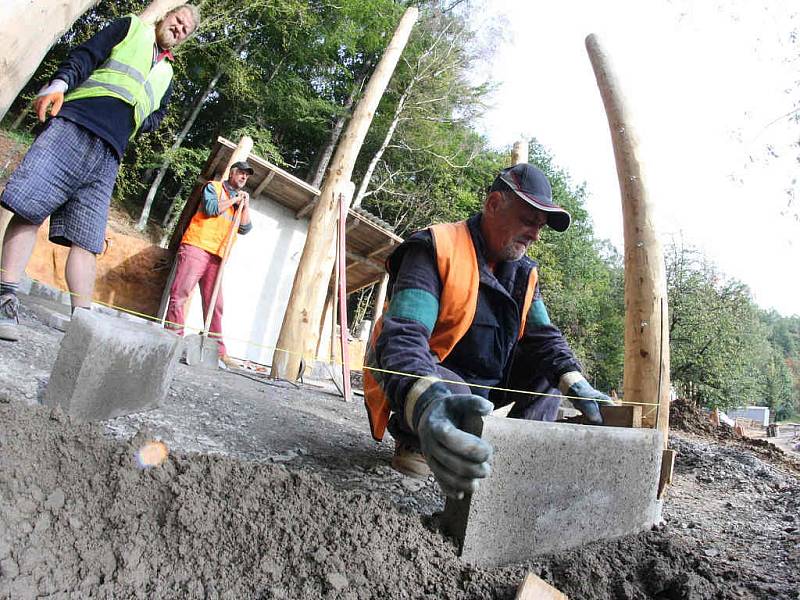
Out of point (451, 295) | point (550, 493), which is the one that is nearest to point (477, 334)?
point (451, 295)

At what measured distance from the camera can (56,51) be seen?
44.2 ft

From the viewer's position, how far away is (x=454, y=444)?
1143 mm

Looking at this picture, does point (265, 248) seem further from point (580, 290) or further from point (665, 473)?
point (580, 290)

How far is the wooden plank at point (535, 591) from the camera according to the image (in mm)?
1046

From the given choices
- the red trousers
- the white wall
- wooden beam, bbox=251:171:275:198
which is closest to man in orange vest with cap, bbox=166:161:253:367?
the red trousers

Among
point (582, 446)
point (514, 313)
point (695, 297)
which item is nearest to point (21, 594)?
point (582, 446)

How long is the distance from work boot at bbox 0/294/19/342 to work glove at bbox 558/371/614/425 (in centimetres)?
237

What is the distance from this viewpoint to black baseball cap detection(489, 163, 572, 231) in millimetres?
1902

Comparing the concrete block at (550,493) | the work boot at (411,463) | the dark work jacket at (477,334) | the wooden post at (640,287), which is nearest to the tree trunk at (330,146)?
the wooden post at (640,287)

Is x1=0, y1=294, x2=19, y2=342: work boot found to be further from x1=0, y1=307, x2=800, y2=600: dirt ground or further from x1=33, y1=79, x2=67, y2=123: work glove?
x1=33, y1=79, x2=67, y2=123: work glove

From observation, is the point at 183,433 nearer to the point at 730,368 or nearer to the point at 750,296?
the point at 730,368

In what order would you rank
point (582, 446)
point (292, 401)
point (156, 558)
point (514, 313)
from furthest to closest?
1. point (292, 401)
2. point (514, 313)
3. point (582, 446)
4. point (156, 558)

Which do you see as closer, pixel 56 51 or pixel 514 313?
pixel 514 313

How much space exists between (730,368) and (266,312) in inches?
779
